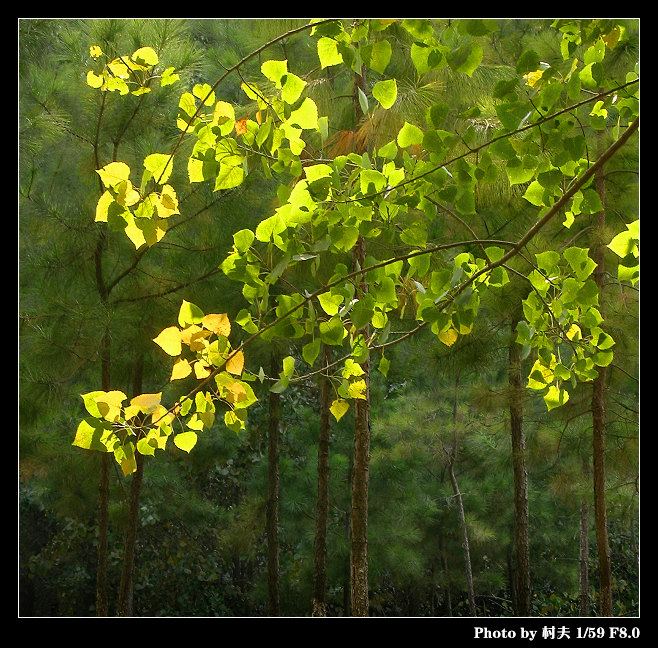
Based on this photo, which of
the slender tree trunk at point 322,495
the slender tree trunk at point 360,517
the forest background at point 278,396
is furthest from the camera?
the slender tree trunk at point 322,495

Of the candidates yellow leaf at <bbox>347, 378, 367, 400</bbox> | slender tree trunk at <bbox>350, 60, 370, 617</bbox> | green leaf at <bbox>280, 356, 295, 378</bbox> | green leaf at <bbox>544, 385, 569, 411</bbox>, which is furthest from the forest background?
slender tree trunk at <bbox>350, 60, 370, 617</bbox>

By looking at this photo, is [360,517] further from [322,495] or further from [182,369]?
[182,369]

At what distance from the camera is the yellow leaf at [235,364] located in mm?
629

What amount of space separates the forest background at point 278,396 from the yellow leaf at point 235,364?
0.16 meters

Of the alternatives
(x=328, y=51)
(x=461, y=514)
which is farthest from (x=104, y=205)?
(x=461, y=514)

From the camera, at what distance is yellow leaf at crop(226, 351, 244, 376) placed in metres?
A: 0.63

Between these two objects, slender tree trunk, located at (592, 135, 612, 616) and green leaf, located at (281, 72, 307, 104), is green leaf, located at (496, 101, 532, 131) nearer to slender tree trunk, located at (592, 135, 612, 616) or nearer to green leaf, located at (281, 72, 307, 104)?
green leaf, located at (281, 72, 307, 104)

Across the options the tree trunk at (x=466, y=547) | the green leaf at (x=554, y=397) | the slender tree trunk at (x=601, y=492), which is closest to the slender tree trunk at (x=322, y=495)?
the slender tree trunk at (x=601, y=492)

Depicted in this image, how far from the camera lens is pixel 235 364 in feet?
2.09

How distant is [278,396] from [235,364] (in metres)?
4.40

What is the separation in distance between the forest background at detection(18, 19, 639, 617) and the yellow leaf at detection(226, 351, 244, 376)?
16cm

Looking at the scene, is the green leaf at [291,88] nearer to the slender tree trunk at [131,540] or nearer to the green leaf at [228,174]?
the green leaf at [228,174]
